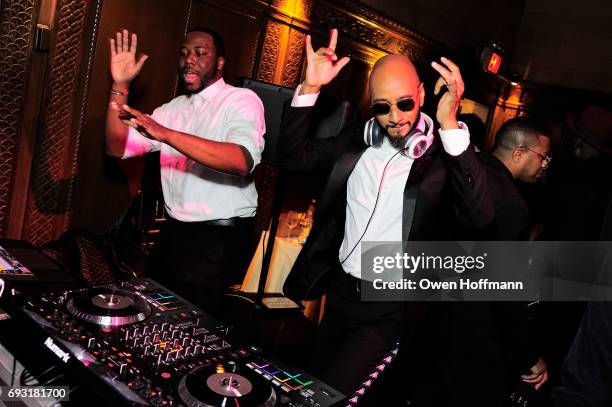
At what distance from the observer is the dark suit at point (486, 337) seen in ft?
6.84

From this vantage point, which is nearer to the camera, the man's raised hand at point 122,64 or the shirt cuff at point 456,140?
the shirt cuff at point 456,140

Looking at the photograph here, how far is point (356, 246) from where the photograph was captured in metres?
2.10

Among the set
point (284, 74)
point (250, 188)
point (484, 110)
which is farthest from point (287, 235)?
point (484, 110)

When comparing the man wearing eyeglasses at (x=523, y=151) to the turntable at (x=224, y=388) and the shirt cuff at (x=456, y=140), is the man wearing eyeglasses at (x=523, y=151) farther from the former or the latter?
the turntable at (x=224, y=388)

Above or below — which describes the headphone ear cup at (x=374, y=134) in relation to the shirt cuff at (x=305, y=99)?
below

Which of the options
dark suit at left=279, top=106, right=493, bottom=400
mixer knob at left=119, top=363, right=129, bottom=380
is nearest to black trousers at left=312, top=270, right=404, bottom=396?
dark suit at left=279, top=106, right=493, bottom=400

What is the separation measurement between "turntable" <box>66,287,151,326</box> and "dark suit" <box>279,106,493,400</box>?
0.85 metres

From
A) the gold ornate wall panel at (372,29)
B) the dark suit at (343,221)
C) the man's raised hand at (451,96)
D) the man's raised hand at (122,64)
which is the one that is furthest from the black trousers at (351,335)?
the gold ornate wall panel at (372,29)

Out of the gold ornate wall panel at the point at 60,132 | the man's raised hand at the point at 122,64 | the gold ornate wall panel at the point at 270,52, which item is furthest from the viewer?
the gold ornate wall panel at the point at 270,52

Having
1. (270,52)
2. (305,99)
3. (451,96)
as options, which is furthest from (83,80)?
(451,96)

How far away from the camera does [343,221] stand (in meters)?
2.24

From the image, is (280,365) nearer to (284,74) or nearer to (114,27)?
(114,27)

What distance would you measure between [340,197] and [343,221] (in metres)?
0.11

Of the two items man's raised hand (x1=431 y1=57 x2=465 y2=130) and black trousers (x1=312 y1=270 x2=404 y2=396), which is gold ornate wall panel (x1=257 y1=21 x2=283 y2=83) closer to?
black trousers (x1=312 y1=270 x2=404 y2=396)
